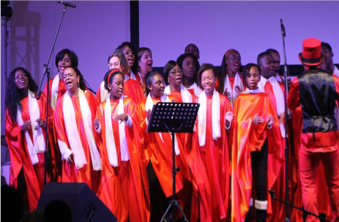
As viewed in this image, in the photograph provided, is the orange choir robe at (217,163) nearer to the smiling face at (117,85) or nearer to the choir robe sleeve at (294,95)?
the choir robe sleeve at (294,95)

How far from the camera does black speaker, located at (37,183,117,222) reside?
431cm

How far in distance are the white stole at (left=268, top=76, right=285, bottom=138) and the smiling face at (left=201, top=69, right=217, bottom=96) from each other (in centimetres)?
87

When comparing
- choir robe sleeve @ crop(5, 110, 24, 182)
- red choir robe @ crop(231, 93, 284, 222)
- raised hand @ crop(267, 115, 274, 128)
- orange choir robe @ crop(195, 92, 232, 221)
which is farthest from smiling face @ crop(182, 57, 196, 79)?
choir robe sleeve @ crop(5, 110, 24, 182)

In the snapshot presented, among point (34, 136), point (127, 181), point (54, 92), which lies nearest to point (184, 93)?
point (127, 181)

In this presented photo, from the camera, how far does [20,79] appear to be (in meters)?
6.83

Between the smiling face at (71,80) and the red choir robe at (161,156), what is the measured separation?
0.83 m

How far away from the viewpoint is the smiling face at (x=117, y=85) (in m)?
6.35

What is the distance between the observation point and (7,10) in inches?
315

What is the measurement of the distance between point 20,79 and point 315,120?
3.67 meters

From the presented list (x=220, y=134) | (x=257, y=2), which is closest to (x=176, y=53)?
(x=257, y=2)

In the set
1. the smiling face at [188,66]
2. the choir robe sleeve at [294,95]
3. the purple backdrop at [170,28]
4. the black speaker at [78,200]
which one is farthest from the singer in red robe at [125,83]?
the black speaker at [78,200]

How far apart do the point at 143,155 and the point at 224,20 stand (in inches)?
126

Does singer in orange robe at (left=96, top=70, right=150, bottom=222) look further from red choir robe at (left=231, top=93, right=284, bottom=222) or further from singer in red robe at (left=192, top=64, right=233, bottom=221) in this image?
red choir robe at (left=231, top=93, right=284, bottom=222)

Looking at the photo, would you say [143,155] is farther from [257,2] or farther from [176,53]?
[257,2]
